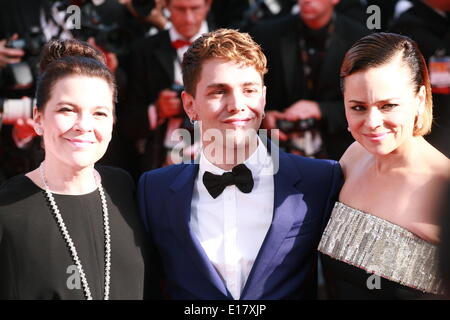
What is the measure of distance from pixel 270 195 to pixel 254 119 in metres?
0.29

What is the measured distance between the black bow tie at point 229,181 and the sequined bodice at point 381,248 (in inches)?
13.2

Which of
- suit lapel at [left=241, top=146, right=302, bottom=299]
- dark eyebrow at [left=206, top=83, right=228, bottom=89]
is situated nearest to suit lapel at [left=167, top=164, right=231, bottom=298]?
suit lapel at [left=241, top=146, right=302, bottom=299]

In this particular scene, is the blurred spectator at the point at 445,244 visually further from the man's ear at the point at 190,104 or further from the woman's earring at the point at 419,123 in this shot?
the man's ear at the point at 190,104

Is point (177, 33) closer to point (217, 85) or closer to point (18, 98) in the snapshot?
point (18, 98)

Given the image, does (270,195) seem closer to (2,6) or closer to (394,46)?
(394,46)

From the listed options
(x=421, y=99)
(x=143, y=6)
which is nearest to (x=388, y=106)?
(x=421, y=99)

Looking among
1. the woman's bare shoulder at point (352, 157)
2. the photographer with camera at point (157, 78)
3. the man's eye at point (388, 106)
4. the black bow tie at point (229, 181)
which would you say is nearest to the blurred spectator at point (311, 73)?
the photographer with camera at point (157, 78)

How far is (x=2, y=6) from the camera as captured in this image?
4.03m

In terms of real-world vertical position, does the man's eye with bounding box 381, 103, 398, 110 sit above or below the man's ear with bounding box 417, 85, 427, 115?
below

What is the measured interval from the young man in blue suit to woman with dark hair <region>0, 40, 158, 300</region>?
6.9 inches

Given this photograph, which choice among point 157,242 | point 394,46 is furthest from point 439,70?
point 157,242

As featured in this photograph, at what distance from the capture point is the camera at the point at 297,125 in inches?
148

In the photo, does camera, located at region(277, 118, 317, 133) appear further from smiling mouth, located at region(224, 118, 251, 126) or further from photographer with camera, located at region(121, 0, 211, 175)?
smiling mouth, located at region(224, 118, 251, 126)

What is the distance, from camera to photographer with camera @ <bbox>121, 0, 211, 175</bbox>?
12.9 ft
